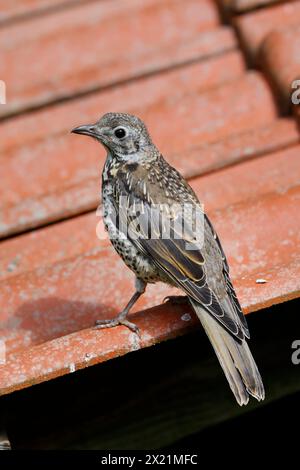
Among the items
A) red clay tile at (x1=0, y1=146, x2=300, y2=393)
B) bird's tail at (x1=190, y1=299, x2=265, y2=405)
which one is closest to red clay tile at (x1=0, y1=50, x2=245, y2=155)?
red clay tile at (x1=0, y1=146, x2=300, y2=393)

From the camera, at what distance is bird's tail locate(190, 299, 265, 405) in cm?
265

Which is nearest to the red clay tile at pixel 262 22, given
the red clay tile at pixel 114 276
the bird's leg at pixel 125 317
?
the red clay tile at pixel 114 276

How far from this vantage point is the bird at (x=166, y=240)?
8.96ft

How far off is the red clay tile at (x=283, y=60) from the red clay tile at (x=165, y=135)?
88mm

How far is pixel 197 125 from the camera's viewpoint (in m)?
4.05

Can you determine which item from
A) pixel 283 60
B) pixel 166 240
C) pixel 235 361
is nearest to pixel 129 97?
pixel 283 60

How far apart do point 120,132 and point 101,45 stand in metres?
1.47

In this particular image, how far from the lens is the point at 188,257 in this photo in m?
2.97

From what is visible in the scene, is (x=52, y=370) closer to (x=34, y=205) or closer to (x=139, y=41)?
(x=34, y=205)

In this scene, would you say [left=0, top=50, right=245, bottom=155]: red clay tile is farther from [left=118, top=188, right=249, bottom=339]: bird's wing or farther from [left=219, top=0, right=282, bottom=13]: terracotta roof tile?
[left=118, top=188, right=249, bottom=339]: bird's wing

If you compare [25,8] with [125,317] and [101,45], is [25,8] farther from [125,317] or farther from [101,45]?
[125,317]

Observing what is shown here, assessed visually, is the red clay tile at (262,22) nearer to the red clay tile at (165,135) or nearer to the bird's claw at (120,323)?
the red clay tile at (165,135)

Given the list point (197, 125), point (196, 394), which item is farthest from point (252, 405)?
→ point (197, 125)
